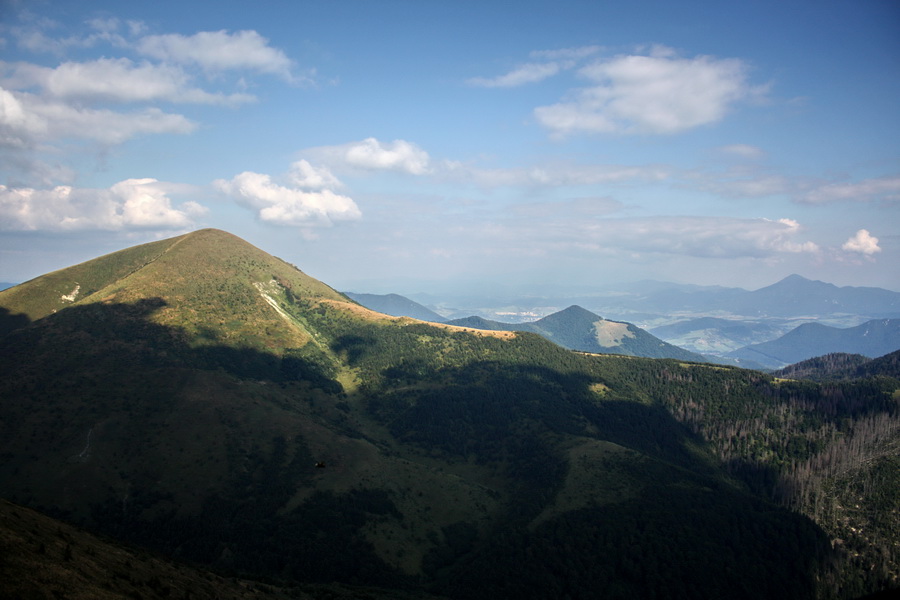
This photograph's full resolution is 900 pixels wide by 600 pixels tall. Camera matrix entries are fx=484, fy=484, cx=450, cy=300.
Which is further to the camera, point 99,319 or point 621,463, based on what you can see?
point 99,319

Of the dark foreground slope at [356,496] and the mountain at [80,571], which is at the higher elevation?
the mountain at [80,571]

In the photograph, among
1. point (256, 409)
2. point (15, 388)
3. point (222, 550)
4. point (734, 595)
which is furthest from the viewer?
point (256, 409)

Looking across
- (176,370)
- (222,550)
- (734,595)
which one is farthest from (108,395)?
(734,595)

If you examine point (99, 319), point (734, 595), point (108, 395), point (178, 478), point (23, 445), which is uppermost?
point (99, 319)

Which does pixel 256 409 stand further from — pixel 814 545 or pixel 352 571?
pixel 814 545

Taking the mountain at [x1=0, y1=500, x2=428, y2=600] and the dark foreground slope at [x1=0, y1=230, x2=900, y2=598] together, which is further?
the dark foreground slope at [x1=0, y1=230, x2=900, y2=598]

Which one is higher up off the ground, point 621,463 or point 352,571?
point 621,463

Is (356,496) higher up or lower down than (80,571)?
lower down

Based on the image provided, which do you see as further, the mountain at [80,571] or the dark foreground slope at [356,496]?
the dark foreground slope at [356,496]

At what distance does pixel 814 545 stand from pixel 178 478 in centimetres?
16842

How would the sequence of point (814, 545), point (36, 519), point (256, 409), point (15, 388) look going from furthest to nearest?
point (256, 409) < point (15, 388) < point (814, 545) < point (36, 519)

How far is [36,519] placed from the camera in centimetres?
5734

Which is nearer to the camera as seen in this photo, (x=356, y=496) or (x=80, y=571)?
(x=80, y=571)

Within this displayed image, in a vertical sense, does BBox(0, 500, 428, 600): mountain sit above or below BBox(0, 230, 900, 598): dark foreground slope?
above
